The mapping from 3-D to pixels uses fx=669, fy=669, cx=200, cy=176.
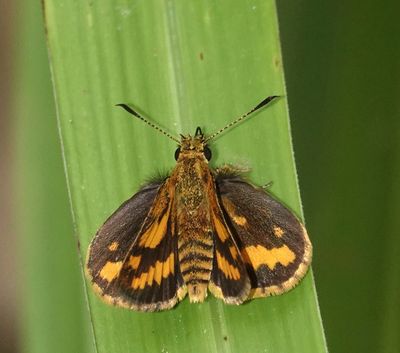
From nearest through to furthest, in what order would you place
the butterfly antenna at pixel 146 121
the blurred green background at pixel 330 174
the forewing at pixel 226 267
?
the forewing at pixel 226 267 < the butterfly antenna at pixel 146 121 < the blurred green background at pixel 330 174

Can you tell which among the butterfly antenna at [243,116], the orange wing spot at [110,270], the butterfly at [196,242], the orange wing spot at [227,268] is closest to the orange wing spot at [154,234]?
the butterfly at [196,242]

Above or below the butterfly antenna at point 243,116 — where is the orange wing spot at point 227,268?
below

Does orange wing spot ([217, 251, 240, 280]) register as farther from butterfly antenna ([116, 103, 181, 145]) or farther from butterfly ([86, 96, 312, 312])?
butterfly antenna ([116, 103, 181, 145])

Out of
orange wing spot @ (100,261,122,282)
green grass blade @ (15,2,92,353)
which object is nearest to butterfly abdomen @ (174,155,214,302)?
orange wing spot @ (100,261,122,282)

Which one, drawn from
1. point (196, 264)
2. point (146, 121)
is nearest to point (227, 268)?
point (196, 264)

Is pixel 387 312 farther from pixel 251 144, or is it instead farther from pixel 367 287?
pixel 251 144

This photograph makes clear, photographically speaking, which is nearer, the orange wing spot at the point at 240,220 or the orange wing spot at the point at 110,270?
the orange wing spot at the point at 110,270

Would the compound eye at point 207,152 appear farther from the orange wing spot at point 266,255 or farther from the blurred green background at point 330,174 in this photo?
the blurred green background at point 330,174
